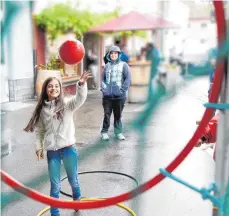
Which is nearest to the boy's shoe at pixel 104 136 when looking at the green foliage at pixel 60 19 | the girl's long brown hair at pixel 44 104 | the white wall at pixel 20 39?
the girl's long brown hair at pixel 44 104

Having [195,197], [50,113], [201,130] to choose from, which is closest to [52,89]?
[50,113]

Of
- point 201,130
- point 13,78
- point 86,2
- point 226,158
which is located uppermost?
point 86,2

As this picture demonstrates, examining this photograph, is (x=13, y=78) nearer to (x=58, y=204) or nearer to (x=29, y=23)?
(x=29, y=23)

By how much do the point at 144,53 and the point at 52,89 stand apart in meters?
1.53

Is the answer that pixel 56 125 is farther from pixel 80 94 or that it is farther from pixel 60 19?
pixel 60 19

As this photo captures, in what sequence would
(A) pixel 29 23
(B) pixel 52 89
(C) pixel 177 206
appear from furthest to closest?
(C) pixel 177 206, (B) pixel 52 89, (A) pixel 29 23

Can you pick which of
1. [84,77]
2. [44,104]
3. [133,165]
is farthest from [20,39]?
[133,165]

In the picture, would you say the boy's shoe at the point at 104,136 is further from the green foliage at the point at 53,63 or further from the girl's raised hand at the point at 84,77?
the girl's raised hand at the point at 84,77

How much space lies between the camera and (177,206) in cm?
335

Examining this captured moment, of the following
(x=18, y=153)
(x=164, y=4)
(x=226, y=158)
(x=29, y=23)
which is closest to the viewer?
(x=164, y=4)

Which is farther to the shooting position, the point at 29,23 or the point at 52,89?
the point at 52,89

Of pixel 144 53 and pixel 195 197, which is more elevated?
pixel 144 53

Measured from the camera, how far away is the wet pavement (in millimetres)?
2552

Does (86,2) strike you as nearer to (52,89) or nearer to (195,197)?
(52,89)
